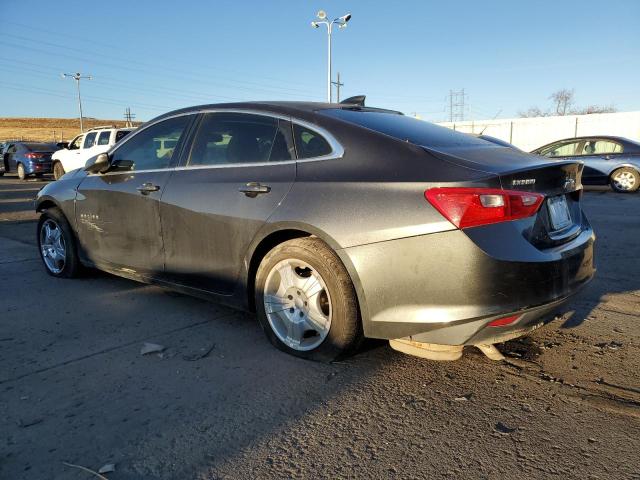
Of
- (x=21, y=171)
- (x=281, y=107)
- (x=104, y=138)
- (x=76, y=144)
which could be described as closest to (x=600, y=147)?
(x=281, y=107)

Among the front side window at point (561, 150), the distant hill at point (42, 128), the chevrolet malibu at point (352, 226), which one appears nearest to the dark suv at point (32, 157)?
the front side window at point (561, 150)

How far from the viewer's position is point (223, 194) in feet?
11.2

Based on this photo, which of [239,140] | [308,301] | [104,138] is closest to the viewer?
[308,301]

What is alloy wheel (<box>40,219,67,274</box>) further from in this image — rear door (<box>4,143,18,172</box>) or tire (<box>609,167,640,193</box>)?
rear door (<box>4,143,18,172</box>)

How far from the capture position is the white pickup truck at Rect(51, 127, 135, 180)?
643 inches

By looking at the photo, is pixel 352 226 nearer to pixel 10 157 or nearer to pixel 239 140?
pixel 239 140

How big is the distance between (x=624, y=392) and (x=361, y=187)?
1.77m

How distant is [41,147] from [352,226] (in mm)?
21191

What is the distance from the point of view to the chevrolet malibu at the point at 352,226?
98.3 inches

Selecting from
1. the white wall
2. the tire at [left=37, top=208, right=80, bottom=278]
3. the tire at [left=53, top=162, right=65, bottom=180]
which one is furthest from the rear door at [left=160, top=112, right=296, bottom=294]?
the white wall

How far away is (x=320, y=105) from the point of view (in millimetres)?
3664

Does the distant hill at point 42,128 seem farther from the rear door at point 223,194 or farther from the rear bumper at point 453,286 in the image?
the rear bumper at point 453,286

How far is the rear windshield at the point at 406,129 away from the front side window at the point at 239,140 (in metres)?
0.37

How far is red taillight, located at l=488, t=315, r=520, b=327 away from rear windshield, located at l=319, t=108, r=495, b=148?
1.05m
